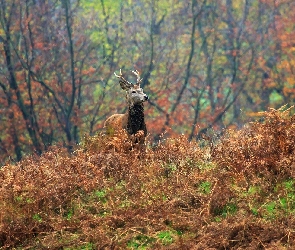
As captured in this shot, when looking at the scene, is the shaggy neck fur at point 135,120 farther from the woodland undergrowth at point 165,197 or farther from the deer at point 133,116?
the woodland undergrowth at point 165,197

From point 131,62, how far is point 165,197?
78.7ft

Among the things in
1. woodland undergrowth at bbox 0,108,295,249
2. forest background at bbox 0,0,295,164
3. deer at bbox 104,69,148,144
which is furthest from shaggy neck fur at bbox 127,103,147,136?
forest background at bbox 0,0,295,164

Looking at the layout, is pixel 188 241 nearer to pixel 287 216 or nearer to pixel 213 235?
pixel 213 235

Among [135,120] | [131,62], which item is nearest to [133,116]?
[135,120]

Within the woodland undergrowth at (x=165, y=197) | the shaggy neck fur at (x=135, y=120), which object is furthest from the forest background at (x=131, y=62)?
the woodland undergrowth at (x=165, y=197)

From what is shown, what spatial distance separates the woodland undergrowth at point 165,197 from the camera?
627 centimetres

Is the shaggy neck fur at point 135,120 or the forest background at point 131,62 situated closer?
the shaggy neck fur at point 135,120

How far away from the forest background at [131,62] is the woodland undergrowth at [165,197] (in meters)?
16.1

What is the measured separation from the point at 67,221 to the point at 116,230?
0.78 m

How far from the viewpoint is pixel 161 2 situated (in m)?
32.3

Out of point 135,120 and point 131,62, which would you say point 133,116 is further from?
point 131,62

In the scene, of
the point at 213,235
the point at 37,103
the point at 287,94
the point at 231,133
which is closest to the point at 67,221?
the point at 213,235

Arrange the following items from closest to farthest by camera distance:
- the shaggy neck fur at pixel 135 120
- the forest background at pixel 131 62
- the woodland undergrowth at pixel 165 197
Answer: the woodland undergrowth at pixel 165 197 → the shaggy neck fur at pixel 135 120 → the forest background at pixel 131 62

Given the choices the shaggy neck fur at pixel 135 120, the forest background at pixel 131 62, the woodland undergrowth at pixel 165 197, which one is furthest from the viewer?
the forest background at pixel 131 62
